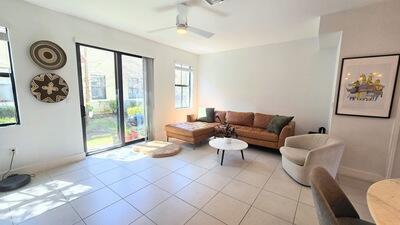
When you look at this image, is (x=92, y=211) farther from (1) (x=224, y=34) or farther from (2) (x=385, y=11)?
(2) (x=385, y=11)

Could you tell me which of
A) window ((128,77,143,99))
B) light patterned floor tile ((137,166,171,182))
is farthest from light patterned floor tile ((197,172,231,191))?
window ((128,77,143,99))

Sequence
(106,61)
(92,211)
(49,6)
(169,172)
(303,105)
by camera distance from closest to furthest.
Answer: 1. (92,211)
2. (49,6)
3. (169,172)
4. (106,61)
5. (303,105)

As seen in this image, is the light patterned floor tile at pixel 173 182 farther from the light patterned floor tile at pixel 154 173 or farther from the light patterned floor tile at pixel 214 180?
the light patterned floor tile at pixel 214 180

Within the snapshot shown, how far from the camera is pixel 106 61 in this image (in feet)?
11.9

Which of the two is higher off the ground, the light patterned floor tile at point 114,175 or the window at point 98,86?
the window at point 98,86

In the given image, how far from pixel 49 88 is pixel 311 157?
418 cm

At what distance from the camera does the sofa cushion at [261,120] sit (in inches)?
167

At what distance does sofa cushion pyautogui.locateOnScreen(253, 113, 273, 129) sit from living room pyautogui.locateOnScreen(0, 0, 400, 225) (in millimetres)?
51

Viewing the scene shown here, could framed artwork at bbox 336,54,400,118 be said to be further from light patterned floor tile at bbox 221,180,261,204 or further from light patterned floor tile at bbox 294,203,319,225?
light patterned floor tile at bbox 221,180,261,204

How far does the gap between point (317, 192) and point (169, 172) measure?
2.29m

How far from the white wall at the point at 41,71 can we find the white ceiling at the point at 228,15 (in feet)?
0.62

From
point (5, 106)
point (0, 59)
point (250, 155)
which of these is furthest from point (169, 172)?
point (0, 59)

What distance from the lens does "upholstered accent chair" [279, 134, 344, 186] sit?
2369 millimetres

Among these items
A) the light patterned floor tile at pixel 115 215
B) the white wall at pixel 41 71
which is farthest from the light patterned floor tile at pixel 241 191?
the white wall at pixel 41 71
